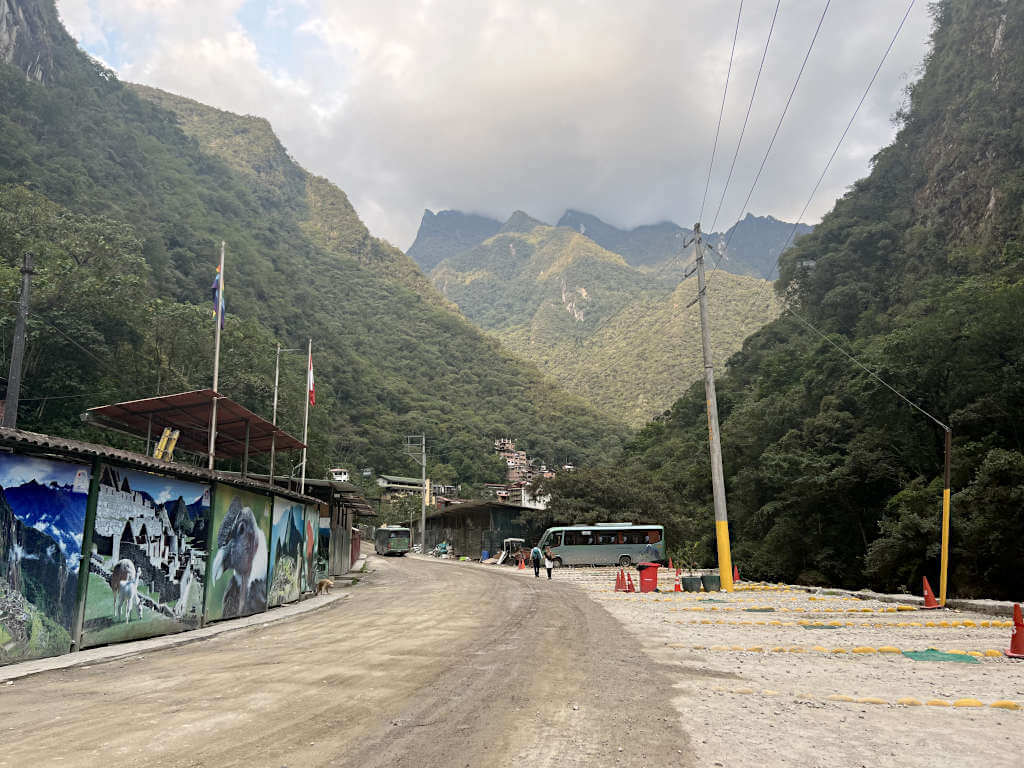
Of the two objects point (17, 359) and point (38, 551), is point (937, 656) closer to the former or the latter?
point (38, 551)

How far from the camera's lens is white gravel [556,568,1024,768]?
209 inches

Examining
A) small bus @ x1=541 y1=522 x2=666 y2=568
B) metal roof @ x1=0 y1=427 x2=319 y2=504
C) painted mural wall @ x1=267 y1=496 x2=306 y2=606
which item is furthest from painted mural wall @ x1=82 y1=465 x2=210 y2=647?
small bus @ x1=541 y1=522 x2=666 y2=568

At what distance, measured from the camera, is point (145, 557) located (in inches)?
492

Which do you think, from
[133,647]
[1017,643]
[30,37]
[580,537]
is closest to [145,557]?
[133,647]

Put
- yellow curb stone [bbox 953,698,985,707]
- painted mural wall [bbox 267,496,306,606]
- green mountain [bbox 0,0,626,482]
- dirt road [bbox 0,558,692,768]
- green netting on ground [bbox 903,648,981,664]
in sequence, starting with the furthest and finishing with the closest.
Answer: green mountain [bbox 0,0,626,482]
painted mural wall [bbox 267,496,306,606]
green netting on ground [bbox 903,648,981,664]
yellow curb stone [bbox 953,698,985,707]
dirt road [bbox 0,558,692,768]

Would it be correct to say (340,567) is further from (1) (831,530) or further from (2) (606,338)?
(2) (606,338)

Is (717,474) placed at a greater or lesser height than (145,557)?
greater

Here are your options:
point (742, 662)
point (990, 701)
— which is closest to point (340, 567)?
point (742, 662)

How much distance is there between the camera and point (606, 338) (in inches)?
6639

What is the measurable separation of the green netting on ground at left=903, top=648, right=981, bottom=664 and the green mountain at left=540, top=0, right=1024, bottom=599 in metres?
12.1

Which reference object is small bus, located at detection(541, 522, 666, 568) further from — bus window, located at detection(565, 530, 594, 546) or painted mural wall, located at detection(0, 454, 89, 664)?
painted mural wall, located at detection(0, 454, 89, 664)

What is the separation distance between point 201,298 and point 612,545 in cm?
6065

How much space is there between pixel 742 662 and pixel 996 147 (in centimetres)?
5655

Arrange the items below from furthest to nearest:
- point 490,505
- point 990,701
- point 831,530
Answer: point 490,505
point 831,530
point 990,701
